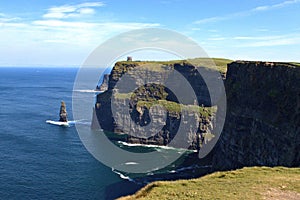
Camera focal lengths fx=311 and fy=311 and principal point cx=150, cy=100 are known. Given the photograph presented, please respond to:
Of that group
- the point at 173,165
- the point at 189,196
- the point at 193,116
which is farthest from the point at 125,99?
the point at 189,196

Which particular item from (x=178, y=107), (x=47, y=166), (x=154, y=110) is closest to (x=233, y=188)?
(x=47, y=166)

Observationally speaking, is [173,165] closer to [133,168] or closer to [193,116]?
[133,168]

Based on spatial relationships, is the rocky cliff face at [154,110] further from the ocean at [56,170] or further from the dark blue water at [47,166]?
the dark blue water at [47,166]

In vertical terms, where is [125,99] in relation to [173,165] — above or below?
above

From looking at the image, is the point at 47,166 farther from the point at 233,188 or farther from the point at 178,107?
the point at 233,188

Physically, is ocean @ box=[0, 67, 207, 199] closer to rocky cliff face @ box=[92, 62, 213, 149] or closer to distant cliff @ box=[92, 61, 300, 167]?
rocky cliff face @ box=[92, 62, 213, 149]

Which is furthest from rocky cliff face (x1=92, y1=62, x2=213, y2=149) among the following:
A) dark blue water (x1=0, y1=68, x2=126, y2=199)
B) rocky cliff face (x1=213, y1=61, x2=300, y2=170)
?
rocky cliff face (x1=213, y1=61, x2=300, y2=170)
